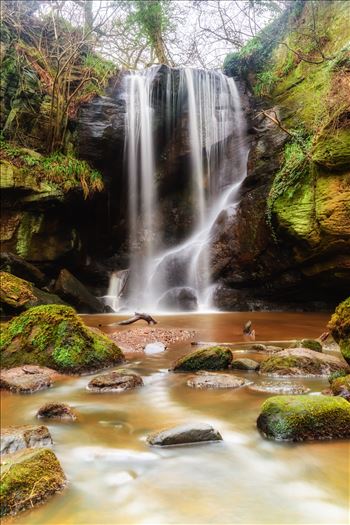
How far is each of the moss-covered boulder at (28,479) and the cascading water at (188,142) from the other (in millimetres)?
12266

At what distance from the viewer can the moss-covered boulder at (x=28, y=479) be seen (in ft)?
6.78

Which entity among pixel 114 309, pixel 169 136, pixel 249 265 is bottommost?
pixel 114 309

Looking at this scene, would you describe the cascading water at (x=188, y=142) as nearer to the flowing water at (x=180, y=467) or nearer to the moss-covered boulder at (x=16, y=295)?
the moss-covered boulder at (x=16, y=295)

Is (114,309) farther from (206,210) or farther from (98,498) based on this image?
(98,498)

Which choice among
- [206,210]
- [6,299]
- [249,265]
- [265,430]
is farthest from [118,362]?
[206,210]

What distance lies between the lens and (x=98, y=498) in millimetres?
2248

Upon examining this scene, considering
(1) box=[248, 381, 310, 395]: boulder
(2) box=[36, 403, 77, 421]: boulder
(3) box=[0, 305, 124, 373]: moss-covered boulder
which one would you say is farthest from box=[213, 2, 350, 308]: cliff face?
(2) box=[36, 403, 77, 421]: boulder

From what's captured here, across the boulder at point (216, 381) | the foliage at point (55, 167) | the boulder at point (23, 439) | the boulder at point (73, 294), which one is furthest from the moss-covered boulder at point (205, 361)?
the foliage at point (55, 167)

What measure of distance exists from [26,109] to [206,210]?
696 centimetres

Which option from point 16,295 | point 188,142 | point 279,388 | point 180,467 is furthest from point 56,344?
point 188,142

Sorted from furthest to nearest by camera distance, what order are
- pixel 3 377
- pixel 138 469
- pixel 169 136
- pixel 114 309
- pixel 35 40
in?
pixel 169 136 < pixel 35 40 < pixel 114 309 < pixel 3 377 < pixel 138 469

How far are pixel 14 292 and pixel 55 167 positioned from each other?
529 centimetres

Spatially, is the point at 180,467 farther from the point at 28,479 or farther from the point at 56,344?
the point at 56,344

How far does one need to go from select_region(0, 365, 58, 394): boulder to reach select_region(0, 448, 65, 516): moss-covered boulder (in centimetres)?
196
